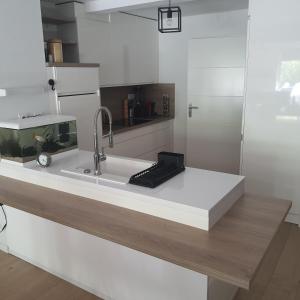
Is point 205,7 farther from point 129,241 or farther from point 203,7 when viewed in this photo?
point 129,241

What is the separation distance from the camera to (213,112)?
Answer: 14.9ft

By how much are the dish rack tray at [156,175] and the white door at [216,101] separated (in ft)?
8.55

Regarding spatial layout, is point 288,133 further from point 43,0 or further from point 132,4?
point 43,0

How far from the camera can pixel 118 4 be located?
125 inches

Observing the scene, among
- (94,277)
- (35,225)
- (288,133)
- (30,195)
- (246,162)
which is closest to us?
(30,195)

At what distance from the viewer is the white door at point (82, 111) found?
3.09 m

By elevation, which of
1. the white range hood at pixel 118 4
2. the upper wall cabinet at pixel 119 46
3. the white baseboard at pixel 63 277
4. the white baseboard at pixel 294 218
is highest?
the white range hood at pixel 118 4

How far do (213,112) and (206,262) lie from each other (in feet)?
11.4

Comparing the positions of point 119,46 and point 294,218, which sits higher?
point 119,46

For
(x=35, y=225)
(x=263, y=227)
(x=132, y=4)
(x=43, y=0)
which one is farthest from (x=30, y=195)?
(x=43, y=0)

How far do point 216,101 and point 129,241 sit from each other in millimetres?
3396

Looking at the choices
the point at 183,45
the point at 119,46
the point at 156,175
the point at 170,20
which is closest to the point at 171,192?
the point at 156,175

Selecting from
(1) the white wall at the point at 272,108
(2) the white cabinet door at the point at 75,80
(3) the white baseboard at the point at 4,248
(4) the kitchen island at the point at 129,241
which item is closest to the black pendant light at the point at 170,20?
(1) the white wall at the point at 272,108

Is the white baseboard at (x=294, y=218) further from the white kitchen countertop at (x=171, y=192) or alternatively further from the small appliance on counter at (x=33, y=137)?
the small appliance on counter at (x=33, y=137)
